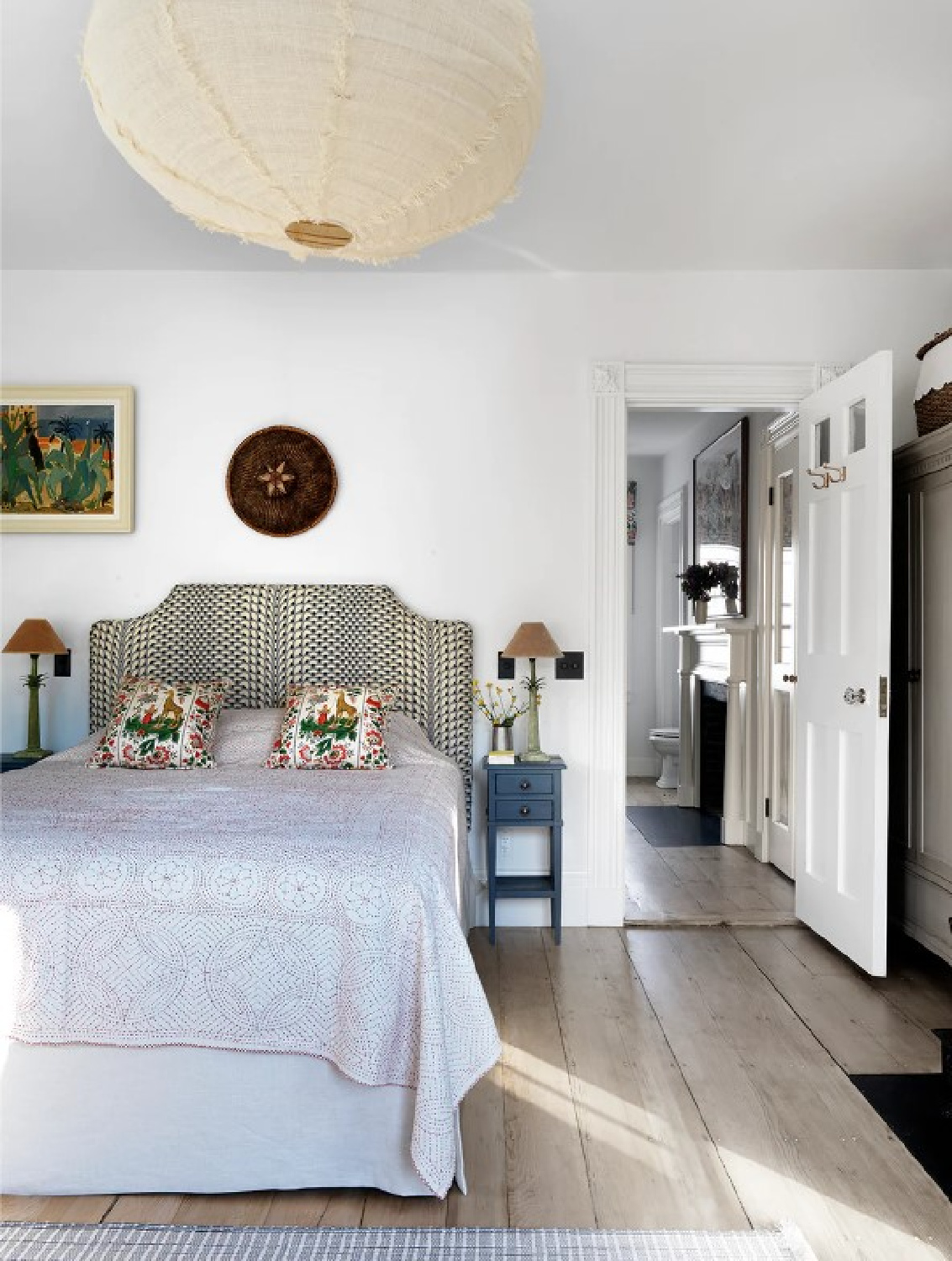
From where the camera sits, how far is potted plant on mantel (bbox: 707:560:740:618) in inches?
220

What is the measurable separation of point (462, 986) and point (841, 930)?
6.52 ft

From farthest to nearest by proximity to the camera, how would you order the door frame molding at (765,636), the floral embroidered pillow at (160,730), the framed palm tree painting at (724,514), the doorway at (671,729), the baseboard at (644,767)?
the baseboard at (644,767) → the framed palm tree painting at (724,514) → the door frame molding at (765,636) → the doorway at (671,729) → the floral embroidered pillow at (160,730)

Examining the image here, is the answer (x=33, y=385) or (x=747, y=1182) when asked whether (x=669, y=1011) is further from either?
(x=33, y=385)

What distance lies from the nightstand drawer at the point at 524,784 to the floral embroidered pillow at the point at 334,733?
473mm

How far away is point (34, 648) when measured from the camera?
3658mm

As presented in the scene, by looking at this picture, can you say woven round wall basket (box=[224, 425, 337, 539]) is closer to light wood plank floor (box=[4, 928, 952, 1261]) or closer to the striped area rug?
light wood plank floor (box=[4, 928, 952, 1261])

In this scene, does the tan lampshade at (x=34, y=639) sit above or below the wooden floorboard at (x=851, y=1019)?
above

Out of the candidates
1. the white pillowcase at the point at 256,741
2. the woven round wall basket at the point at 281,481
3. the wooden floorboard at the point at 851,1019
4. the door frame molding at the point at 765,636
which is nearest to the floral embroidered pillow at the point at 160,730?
the white pillowcase at the point at 256,741

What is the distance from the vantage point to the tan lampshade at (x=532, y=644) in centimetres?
361

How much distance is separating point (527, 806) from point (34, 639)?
201 cm

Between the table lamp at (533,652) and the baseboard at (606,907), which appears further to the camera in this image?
the baseboard at (606,907)

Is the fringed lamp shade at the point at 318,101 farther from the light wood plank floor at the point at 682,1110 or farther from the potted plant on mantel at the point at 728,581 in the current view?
the potted plant on mantel at the point at 728,581

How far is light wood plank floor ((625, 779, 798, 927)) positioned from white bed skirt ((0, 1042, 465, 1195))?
82.3 inches

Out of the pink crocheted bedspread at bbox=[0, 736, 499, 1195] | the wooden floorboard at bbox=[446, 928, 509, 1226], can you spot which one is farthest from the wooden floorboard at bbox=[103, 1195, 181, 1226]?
the wooden floorboard at bbox=[446, 928, 509, 1226]
